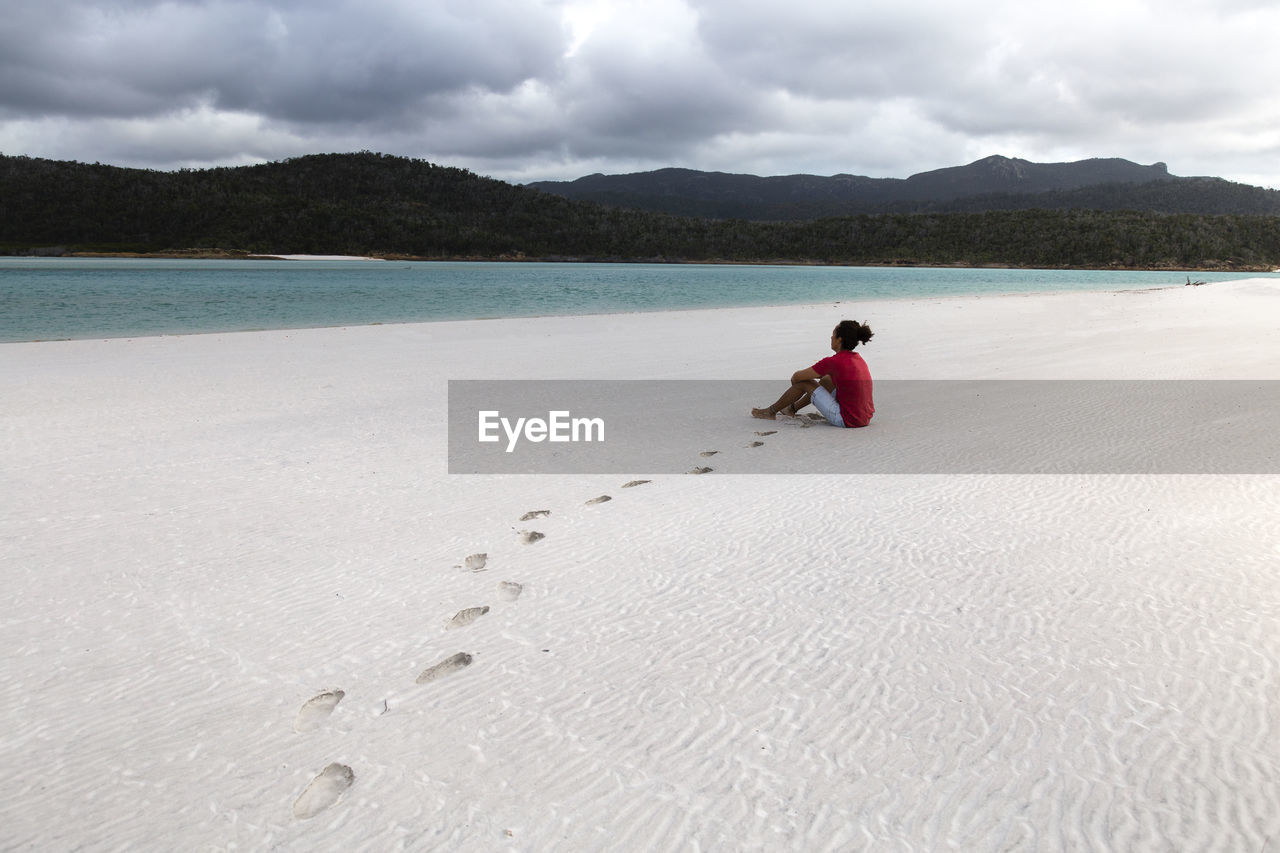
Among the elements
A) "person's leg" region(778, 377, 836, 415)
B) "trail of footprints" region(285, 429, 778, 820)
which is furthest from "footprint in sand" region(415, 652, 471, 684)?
"person's leg" region(778, 377, 836, 415)

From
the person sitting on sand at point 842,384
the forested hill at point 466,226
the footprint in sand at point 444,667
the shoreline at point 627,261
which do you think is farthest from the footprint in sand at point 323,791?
the forested hill at point 466,226

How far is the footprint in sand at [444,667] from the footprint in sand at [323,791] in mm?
461

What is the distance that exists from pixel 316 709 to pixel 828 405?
503 centimetres

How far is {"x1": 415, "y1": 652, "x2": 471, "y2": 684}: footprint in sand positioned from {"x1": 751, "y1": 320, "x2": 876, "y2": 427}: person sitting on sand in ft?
14.9

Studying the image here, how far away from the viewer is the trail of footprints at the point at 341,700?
1.98 metres

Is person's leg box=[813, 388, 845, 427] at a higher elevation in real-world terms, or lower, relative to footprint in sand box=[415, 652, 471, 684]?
higher

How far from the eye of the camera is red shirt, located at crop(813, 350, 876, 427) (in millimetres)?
6551

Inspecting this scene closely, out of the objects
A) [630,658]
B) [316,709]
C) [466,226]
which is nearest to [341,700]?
[316,709]

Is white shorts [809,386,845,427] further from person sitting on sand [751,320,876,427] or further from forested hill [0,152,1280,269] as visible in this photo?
forested hill [0,152,1280,269]

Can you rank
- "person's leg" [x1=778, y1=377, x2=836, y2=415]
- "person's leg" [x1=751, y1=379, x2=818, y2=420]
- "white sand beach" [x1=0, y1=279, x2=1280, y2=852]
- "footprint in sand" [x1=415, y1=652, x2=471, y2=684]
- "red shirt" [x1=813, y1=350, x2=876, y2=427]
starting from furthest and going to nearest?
"person's leg" [x1=751, y1=379, x2=818, y2=420], "person's leg" [x1=778, y1=377, x2=836, y2=415], "red shirt" [x1=813, y1=350, x2=876, y2=427], "footprint in sand" [x1=415, y1=652, x2=471, y2=684], "white sand beach" [x1=0, y1=279, x2=1280, y2=852]

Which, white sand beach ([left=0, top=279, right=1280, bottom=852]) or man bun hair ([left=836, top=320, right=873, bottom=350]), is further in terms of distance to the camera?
man bun hair ([left=836, top=320, right=873, bottom=350])

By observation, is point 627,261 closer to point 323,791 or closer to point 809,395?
point 809,395

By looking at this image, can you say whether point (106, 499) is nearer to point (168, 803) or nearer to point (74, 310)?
point (168, 803)

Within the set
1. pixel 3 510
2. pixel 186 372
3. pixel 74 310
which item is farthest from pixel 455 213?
pixel 3 510
